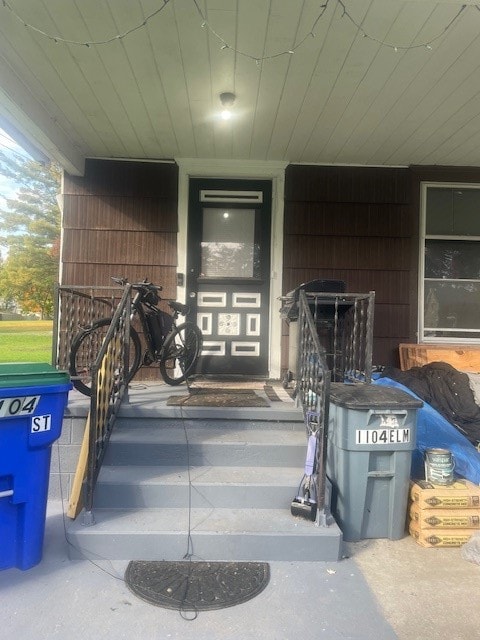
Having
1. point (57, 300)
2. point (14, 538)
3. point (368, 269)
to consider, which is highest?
point (368, 269)

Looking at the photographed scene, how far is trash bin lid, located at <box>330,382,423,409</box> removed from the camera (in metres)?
2.32

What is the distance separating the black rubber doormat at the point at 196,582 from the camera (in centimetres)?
175

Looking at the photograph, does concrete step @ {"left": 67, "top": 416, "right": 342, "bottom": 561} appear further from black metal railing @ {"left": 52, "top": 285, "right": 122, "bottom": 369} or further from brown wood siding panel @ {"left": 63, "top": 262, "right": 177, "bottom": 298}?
brown wood siding panel @ {"left": 63, "top": 262, "right": 177, "bottom": 298}

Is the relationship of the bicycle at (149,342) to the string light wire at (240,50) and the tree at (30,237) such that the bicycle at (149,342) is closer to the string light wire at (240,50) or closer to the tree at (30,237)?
the string light wire at (240,50)

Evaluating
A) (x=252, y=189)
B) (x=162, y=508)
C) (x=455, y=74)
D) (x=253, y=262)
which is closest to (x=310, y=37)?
(x=455, y=74)

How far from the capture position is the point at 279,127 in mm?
3666

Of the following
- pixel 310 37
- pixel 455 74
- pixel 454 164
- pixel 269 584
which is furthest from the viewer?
pixel 454 164

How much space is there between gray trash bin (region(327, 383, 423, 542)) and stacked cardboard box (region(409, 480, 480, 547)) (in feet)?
0.27

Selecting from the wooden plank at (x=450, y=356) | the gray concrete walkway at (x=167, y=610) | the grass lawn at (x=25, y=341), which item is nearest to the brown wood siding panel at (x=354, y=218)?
the wooden plank at (x=450, y=356)

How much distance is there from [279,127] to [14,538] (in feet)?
11.5

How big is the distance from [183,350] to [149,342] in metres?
0.34

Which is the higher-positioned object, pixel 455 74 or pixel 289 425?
pixel 455 74

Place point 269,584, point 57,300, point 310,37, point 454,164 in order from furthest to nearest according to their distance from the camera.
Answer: point 454,164 → point 57,300 → point 310,37 → point 269,584

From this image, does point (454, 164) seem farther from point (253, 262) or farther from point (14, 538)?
point (14, 538)
